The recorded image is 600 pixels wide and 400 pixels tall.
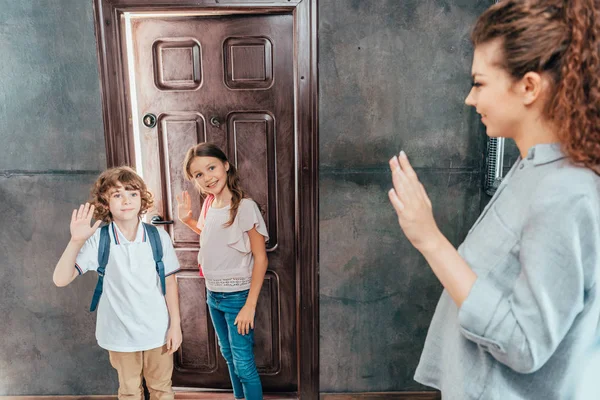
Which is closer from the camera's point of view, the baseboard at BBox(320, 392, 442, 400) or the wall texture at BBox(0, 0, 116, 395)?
the wall texture at BBox(0, 0, 116, 395)

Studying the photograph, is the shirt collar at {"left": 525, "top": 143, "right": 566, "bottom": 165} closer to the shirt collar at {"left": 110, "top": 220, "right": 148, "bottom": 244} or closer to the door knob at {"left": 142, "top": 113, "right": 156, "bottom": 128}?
the shirt collar at {"left": 110, "top": 220, "right": 148, "bottom": 244}

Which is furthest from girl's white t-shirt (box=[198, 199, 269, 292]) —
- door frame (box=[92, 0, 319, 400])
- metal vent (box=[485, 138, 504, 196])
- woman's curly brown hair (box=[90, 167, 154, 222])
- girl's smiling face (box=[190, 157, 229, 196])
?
metal vent (box=[485, 138, 504, 196])

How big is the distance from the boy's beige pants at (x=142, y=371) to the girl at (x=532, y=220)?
1.55 meters

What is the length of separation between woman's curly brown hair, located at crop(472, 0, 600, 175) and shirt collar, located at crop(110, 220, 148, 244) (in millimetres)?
1718

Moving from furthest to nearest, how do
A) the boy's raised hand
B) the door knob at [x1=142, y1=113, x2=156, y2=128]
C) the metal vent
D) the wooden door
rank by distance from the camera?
the door knob at [x1=142, y1=113, x2=156, y2=128], the wooden door, the metal vent, the boy's raised hand

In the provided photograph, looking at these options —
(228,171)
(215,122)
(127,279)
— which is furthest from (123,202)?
(215,122)

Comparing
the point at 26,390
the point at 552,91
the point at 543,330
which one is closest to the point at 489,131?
the point at 552,91

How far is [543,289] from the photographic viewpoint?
830 millimetres

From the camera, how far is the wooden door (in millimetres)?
2506

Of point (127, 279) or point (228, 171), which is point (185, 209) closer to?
point (228, 171)

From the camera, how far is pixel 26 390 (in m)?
2.70

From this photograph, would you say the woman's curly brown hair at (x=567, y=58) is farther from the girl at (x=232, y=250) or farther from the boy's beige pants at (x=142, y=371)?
the boy's beige pants at (x=142, y=371)

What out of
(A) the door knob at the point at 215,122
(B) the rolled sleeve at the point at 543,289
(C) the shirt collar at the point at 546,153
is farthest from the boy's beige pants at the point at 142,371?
(C) the shirt collar at the point at 546,153

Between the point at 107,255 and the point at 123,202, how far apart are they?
0.26 meters
